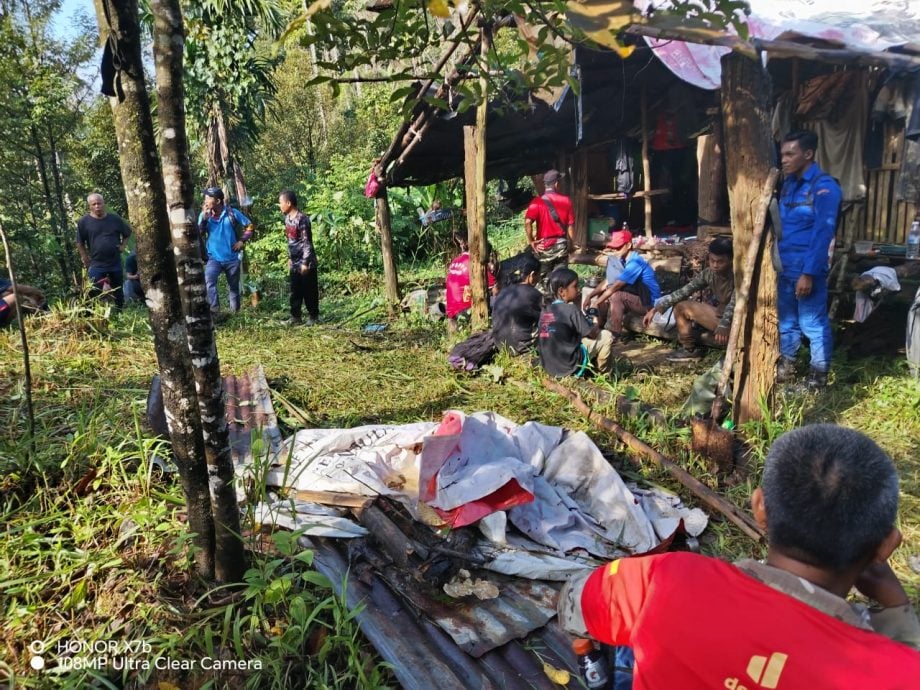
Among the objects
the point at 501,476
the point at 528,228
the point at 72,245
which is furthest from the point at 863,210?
the point at 72,245

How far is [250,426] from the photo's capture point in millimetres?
4508

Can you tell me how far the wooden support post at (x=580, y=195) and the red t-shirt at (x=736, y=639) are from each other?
1017cm

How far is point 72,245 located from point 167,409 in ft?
38.8

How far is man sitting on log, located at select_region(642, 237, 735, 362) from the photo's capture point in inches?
247

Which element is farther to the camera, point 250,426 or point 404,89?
point 250,426

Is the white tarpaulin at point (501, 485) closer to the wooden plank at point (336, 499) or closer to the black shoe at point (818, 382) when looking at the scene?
the wooden plank at point (336, 499)

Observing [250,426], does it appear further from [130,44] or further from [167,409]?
[130,44]

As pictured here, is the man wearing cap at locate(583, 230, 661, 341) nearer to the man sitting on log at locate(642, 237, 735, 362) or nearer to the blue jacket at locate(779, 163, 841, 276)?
the man sitting on log at locate(642, 237, 735, 362)

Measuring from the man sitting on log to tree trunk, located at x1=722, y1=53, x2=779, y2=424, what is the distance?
183 centimetres

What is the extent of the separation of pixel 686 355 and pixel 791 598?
5630 mm

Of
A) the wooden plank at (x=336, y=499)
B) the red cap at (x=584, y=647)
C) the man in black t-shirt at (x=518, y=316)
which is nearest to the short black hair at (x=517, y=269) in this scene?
the man in black t-shirt at (x=518, y=316)

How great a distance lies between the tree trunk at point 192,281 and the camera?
6.84 ft

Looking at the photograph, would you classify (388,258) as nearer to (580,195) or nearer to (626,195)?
(580,195)

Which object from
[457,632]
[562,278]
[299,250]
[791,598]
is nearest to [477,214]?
[562,278]
